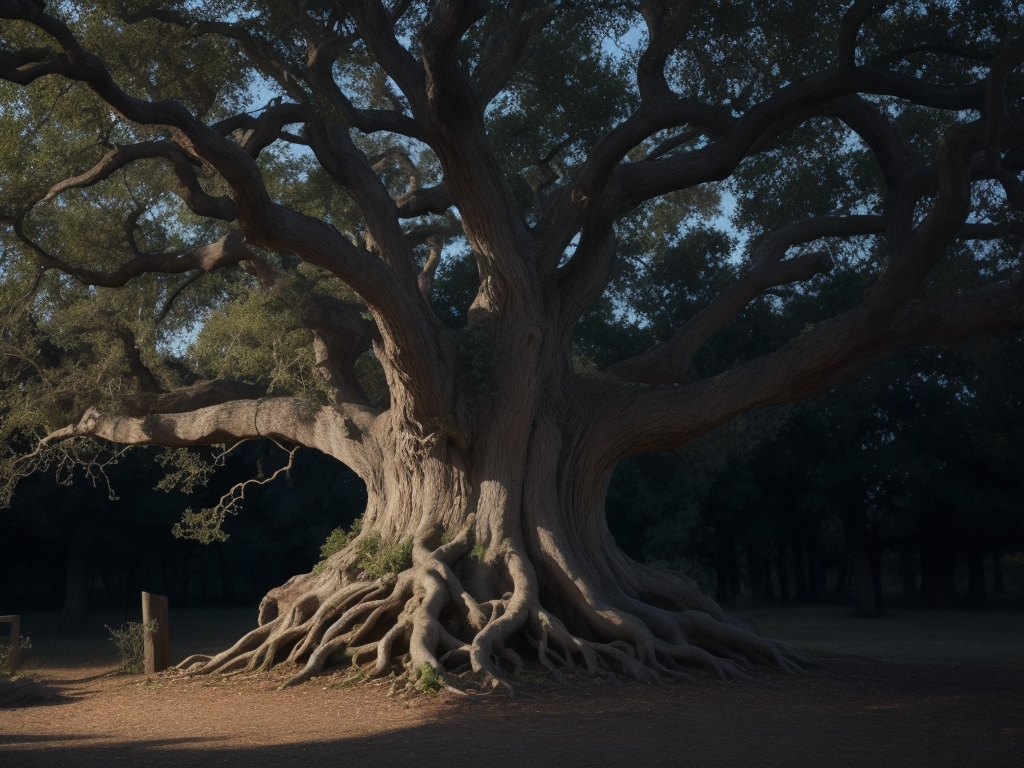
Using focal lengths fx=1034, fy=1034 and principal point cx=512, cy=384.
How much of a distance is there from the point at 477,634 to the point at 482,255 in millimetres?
4775

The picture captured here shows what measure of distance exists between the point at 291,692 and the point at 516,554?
3.03m

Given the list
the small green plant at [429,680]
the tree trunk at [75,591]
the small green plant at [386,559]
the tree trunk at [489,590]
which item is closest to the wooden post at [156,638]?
the tree trunk at [489,590]

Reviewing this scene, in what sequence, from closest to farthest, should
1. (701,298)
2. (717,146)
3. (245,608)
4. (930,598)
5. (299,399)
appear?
(717,146) < (299,399) < (701,298) < (930,598) < (245,608)

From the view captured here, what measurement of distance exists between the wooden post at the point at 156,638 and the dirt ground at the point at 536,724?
124cm

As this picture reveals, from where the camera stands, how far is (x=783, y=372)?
38.7ft

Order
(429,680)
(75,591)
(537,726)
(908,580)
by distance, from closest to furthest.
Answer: (537,726) < (429,680) < (75,591) < (908,580)

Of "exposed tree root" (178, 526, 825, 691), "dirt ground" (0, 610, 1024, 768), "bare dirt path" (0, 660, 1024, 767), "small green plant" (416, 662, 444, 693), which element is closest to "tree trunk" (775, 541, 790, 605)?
"exposed tree root" (178, 526, 825, 691)

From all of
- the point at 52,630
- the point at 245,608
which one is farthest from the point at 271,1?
the point at 245,608

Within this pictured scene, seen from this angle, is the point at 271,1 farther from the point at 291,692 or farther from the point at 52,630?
the point at 52,630

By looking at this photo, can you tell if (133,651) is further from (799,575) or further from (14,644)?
(799,575)

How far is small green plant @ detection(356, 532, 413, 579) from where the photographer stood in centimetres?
1220

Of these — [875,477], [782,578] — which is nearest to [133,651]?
[875,477]

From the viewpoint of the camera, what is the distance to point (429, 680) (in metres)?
9.72

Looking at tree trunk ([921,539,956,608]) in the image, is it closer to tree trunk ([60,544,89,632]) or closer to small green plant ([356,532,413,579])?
small green plant ([356,532,413,579])
